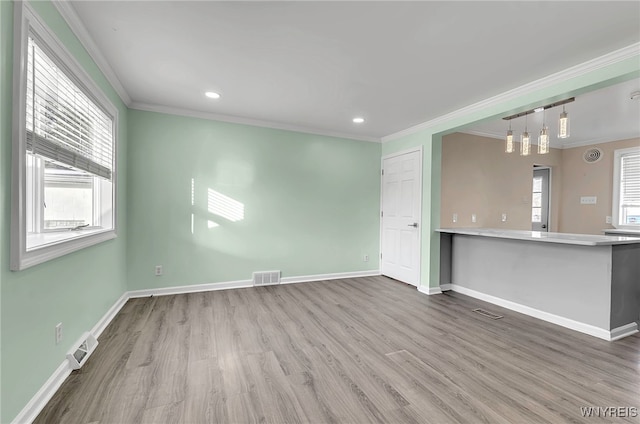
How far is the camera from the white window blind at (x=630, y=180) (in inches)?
192

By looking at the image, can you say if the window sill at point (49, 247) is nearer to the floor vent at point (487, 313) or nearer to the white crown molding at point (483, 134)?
the floor vent at point (487, 313)

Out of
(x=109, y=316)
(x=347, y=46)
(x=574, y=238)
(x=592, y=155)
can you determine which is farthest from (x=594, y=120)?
(x=109, y=316)

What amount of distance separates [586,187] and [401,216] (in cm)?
406

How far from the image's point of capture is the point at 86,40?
217 cm

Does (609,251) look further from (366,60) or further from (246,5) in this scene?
(246,5)

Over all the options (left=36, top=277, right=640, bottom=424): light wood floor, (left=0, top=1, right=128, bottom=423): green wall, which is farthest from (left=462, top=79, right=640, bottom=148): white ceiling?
(left=0, top=1, right=128, bottom=423): green wall

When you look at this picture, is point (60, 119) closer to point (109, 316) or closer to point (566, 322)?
point (109, 316)

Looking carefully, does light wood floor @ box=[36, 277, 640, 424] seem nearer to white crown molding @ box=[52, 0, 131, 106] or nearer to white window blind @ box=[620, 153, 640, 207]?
white crown molding @ box=[52, 0, 131, 106]

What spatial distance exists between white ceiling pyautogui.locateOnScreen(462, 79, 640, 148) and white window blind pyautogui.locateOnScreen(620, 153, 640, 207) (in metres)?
0.39

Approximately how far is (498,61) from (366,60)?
45.2 inches

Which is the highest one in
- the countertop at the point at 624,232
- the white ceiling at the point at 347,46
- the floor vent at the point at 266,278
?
the white ceiling at the point at 347,46

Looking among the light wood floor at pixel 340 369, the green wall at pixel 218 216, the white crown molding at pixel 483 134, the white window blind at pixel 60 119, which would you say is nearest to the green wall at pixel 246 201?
the green wall at pixel 218 216

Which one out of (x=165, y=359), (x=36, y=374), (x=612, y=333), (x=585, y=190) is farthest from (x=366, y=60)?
(x=585, y=190)

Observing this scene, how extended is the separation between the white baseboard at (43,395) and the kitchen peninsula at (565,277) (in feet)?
13.8
